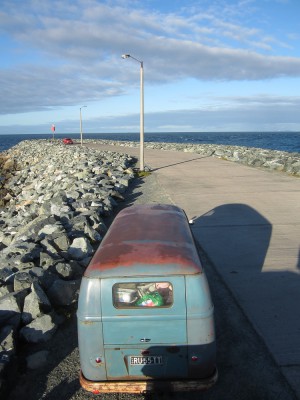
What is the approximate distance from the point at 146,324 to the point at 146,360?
0.40 meters

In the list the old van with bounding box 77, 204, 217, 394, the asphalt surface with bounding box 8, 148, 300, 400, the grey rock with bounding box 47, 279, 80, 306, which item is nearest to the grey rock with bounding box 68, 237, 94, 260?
the grey rock with bounding box 47, 279, 80, 306

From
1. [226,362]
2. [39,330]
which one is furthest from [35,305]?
[226,362]

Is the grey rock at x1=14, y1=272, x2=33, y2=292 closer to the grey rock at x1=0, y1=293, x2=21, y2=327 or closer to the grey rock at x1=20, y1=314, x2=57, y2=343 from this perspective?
the grey rock at x1=0, y1=293, x2=21, y2=327

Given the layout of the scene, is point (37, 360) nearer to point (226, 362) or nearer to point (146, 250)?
point (146, 250)

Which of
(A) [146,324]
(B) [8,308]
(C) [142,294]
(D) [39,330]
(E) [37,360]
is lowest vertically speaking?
(E) [37,360]

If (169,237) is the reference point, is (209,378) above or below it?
below

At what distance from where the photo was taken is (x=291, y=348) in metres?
4.86

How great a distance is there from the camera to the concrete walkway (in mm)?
5355

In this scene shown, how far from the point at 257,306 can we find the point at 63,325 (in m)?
3.02

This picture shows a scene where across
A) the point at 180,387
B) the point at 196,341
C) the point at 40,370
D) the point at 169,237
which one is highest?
the point at 169,237

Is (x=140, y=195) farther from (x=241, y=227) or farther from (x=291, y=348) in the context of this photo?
(x=291, y=348)

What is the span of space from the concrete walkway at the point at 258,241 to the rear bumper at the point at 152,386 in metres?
1.13

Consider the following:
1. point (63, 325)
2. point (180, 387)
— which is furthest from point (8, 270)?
point (180, 387)

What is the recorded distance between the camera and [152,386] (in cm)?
387
